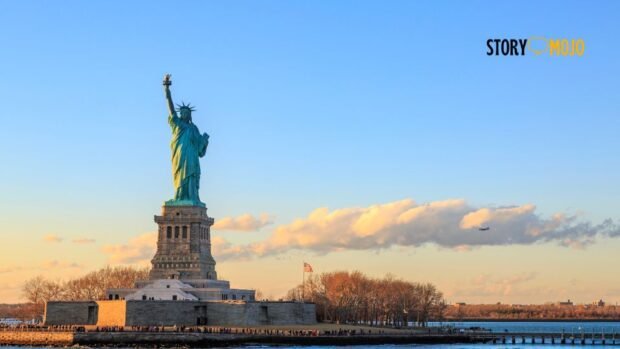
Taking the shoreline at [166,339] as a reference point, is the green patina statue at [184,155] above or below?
above

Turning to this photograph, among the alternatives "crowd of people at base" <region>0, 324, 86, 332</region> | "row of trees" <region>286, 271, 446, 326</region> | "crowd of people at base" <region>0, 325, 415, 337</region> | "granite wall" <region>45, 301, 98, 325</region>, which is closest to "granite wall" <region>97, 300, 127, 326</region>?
"granite wall" <region>45, 301, 98, 325</region>

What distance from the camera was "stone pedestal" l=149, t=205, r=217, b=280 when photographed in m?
103

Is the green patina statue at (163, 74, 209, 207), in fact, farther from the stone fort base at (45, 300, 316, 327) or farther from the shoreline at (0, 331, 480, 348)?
the shoreline at (0, 331, 480, 348)

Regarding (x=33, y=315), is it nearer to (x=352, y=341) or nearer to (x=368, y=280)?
(x=368, y=280)

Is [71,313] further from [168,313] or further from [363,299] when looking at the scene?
[363,299]

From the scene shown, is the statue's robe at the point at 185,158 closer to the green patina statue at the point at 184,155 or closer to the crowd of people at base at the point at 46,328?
the green patina statue at the point at 184,155

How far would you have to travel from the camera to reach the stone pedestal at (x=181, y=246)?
10325 cm

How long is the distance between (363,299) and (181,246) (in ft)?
88.0

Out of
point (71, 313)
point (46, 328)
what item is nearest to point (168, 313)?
point (71, 313)

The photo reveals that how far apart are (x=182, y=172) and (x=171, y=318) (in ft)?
53.1

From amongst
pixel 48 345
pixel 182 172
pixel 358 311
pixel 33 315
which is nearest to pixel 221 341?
pixel 48 345

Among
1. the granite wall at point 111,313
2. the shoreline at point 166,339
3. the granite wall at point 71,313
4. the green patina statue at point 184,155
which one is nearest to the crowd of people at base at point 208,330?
the shoreline at point 166,339

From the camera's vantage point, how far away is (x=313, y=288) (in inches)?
4938

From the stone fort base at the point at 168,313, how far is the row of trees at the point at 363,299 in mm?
20052
